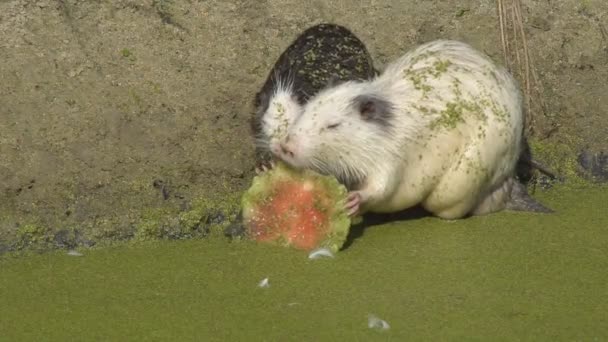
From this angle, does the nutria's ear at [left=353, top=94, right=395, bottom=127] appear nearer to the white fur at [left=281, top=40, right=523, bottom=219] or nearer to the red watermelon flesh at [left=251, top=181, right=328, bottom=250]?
the white fur at [left=281, top=40, right=523, bottom=219]

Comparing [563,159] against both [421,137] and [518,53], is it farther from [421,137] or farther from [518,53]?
[421,137]

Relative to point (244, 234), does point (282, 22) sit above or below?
above

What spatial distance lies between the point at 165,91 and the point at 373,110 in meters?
1.48

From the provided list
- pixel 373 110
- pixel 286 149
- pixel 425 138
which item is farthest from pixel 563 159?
pixel 286 149

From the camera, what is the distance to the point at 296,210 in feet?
19.9

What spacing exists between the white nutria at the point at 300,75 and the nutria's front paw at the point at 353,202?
1.36ft

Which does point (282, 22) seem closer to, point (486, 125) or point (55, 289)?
point (486, 125)

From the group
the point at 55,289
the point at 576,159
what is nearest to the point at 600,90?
the point at 576,159

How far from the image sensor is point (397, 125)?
6.03 m

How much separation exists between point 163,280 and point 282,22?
2.54 metres

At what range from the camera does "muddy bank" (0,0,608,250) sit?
6.29 m

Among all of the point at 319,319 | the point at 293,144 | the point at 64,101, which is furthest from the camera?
the point at 64,101

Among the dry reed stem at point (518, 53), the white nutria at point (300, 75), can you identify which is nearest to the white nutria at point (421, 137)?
the white nutria at point (300, 75)

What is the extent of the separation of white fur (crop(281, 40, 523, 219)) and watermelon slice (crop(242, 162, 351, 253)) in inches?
4.6
